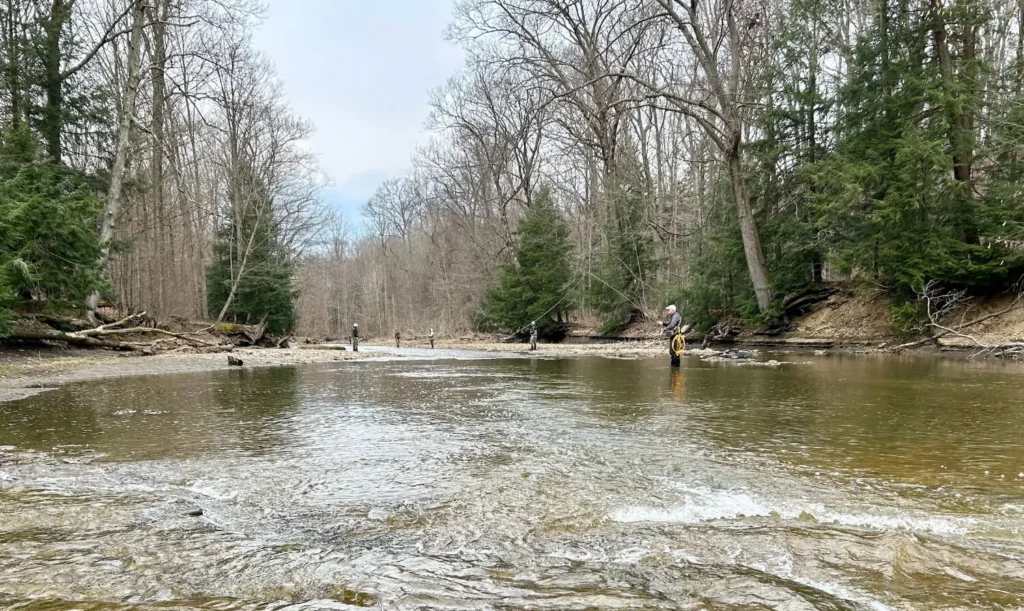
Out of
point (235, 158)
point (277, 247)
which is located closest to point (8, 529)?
point (235, 158)

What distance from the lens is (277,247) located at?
108ft

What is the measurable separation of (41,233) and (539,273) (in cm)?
2436

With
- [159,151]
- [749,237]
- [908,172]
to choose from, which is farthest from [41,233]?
[908,172]

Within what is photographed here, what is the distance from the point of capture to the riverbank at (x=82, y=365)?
9758mm

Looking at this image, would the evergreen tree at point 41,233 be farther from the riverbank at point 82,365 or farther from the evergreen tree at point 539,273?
the evergreen tree at point 539,273

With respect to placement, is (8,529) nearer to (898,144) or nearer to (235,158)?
(898,144)

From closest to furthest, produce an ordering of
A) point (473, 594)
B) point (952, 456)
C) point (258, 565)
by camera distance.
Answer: point (473, 594)
point (258, 565)
point (952, 456)

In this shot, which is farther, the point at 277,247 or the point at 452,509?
the point at 277,247

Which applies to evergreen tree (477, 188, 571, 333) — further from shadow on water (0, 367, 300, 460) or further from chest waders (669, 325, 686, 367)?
shadow on water (0, 367, 300, 460)

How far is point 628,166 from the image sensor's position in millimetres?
28609

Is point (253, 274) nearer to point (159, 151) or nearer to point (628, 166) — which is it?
point (159, 151)

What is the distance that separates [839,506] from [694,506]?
0.79 m

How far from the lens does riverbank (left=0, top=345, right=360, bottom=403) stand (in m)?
9.76

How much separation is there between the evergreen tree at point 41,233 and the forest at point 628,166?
0.07 m
